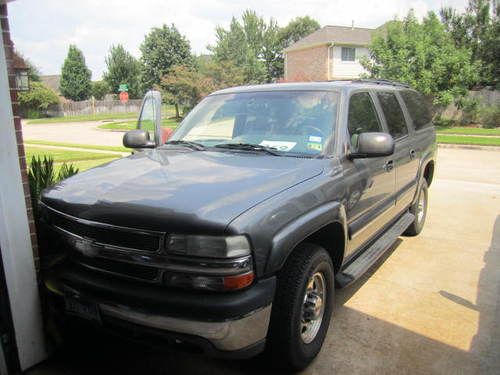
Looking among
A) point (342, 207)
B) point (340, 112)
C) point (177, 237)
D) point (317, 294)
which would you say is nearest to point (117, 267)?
point (177, 237)

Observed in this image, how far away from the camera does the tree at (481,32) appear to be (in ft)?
81.9

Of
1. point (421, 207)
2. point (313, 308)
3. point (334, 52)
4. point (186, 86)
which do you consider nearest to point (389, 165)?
point (313, 308)

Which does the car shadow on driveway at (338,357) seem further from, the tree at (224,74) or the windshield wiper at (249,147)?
the tree at (224,74)

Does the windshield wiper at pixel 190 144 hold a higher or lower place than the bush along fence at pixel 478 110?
higher

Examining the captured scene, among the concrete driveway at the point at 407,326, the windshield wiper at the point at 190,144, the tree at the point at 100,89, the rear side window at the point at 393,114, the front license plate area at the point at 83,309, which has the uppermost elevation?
the tree at the point at 100,89

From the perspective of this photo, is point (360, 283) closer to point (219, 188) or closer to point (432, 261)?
point (432, 261)

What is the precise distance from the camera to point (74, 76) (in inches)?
2218

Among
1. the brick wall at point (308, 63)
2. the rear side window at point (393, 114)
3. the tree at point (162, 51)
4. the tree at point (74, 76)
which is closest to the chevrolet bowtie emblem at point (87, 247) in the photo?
the rear side window at point (393, 114)

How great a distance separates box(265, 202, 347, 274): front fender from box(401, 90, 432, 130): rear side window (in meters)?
2.70

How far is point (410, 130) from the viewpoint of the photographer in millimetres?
5117

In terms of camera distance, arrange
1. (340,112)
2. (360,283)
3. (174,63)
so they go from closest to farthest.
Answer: (340,112), (360,283), (174,63)

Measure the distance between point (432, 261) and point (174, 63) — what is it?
45141 millimetres

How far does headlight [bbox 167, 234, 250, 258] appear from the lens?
2.30 metres

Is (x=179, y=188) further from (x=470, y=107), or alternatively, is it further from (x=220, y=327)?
(x=470, y=107)
